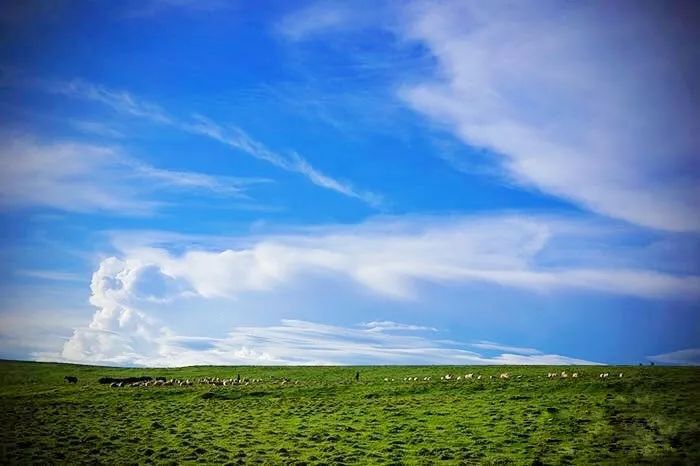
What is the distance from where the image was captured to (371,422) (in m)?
40.4

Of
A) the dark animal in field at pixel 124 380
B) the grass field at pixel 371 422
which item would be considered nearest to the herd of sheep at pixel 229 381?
the dark animal in field at pixel 124 380

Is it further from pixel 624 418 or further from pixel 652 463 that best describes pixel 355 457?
pixel 624 418

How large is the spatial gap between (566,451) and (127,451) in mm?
26732

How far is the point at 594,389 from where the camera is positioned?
156ft

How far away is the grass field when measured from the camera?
31656mm

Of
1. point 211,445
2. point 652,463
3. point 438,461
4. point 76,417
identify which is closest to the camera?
point 652,463

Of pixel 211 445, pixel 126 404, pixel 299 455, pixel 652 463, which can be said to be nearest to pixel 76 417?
pixel 126 404

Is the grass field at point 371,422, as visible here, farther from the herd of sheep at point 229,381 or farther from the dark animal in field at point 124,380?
the dark animal in field at point 124,380

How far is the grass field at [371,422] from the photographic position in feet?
104

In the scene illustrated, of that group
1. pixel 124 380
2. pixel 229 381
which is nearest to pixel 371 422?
pixel 229 381

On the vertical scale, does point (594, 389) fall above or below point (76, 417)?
above

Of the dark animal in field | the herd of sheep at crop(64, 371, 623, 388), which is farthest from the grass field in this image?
the dark animal in field

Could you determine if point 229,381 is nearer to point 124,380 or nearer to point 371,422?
point 124,380

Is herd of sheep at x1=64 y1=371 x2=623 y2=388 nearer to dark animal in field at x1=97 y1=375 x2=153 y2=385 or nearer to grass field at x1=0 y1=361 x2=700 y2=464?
dark animal in field at x1=97 y1=375 x2=153 y2=385
